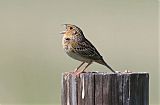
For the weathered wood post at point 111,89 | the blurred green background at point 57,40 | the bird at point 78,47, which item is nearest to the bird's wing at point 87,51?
the bird at point 78,47

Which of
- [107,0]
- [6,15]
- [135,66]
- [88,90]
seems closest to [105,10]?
[107,0]

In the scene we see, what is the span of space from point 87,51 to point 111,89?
6.82 ft

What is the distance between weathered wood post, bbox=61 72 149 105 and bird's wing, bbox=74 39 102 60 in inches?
75.3

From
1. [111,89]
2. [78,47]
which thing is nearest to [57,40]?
[78,47]

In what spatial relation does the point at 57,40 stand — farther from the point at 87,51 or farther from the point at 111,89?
the point at 111,89

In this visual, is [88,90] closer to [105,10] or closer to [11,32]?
[11,32]

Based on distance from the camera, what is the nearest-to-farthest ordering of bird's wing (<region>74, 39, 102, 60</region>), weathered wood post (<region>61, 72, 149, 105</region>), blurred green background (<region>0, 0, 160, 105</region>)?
1. weathered wood post (<region>61, 72, 149, 105</region>)
2. bird's wing (<region>74, 39, 102, 60</region>)
3. blurred green background (<region>0, 0, 160, 105</region>)

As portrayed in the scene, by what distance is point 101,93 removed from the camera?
391 cm

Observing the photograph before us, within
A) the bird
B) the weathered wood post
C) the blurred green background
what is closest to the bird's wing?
Answer: the bird

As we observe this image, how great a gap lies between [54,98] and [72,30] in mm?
2665

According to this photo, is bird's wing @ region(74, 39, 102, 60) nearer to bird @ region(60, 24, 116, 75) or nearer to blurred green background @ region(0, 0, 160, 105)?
bird @ region(60, 24, 116, 75)

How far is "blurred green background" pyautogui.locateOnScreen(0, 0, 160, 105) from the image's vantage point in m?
9.11

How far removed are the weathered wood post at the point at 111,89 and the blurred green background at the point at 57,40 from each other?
4.30 m

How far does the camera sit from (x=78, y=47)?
604 cm
